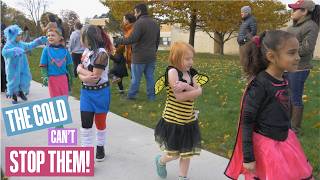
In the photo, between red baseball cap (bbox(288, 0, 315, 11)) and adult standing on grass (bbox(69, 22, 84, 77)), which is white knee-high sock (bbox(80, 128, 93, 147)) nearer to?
red baseball cap (bbox(288, 0, 315, 11))

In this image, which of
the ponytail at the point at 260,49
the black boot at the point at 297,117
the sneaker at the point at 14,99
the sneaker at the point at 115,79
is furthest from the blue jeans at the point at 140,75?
the ponytail at the point at 260,49

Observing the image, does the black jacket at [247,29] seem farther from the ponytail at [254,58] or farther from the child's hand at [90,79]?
the ponytail at [254,58]

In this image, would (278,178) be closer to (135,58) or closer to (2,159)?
(2,159)

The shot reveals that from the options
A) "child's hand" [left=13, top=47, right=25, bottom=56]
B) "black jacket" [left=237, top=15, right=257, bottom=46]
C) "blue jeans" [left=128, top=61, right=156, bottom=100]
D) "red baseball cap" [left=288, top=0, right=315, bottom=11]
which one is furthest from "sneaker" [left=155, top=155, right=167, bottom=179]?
"black jacket" [left=237, top=15, right=257, bottom=46]

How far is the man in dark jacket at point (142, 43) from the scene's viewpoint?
7.75m

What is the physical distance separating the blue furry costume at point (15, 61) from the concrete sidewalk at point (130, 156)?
1749mm

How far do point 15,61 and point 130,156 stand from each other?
4.00 meters

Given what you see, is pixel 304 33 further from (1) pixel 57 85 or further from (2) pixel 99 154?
(1) pixel 57 85

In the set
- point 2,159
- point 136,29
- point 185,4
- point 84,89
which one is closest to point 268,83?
point 84,89

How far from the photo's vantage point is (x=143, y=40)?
25.8 feet

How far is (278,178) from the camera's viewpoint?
2.77m

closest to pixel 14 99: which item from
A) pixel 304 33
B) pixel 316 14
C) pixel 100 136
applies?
pixel 100 136

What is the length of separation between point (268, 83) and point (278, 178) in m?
0.62

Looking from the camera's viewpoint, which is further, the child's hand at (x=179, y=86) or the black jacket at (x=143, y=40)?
the black jacket at (x=143, y=40)
